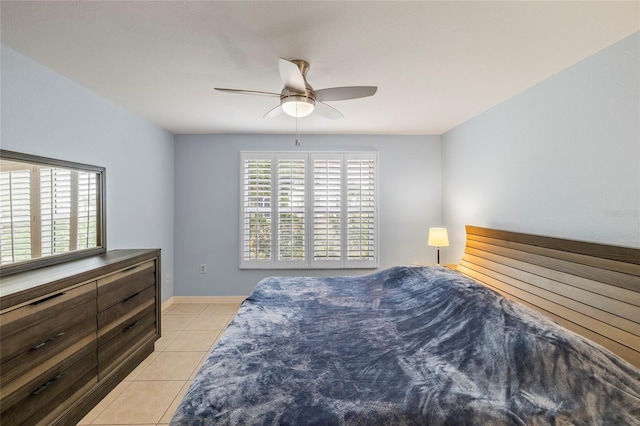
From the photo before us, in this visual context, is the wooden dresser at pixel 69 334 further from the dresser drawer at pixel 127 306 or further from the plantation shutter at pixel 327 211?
the plantation shutter at pixel 327 211

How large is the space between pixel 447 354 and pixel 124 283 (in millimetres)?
2517

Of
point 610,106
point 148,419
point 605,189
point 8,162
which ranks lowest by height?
point 148,419

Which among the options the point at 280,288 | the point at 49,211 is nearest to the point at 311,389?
the point at 280,288

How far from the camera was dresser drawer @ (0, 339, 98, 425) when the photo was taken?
4.85 feet

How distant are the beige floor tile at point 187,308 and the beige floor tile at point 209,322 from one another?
0.19m

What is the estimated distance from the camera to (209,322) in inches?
138

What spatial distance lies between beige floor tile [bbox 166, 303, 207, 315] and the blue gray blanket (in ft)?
7.67

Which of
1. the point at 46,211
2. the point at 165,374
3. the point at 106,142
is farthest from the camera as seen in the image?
the point at 106,142

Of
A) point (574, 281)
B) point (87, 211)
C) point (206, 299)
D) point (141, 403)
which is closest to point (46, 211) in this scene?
point (87, 211)

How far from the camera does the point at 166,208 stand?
12.9 ft

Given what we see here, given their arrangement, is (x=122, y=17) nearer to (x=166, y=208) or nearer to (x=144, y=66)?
(x=144, y=66)

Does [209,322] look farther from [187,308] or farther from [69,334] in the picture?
[69,334]

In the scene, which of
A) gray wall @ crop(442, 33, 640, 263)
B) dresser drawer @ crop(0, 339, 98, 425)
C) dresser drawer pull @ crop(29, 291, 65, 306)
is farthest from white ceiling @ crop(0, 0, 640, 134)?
dresser drawer @ crop(0, 339, 98, 425)

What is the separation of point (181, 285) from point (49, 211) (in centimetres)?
222
